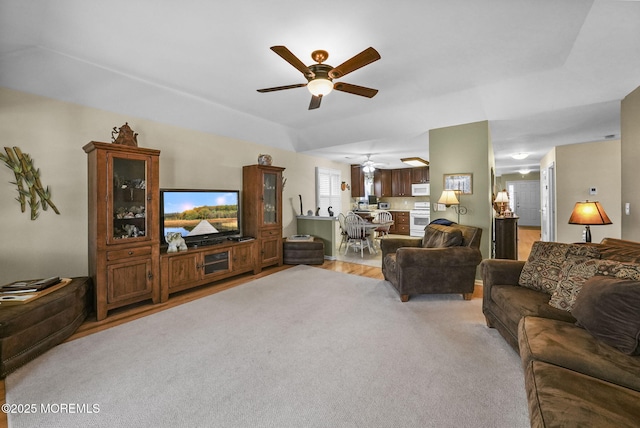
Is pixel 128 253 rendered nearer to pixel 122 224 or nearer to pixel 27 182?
pixel 122 224

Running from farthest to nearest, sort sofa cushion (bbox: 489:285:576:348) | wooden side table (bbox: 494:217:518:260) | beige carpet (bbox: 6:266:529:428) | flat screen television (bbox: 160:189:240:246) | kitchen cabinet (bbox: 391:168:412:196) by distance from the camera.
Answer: kitchen cabinet (bbox: 391:168:412:196)
wooden side table (bbox: 494:217:518:260)
flat screen television (bbox: 160:189:240:246)
sofa cushion (bbox: 489:285:576:348)
beige carpet (bbox: 6:266:529:428)

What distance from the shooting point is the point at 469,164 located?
423 cm

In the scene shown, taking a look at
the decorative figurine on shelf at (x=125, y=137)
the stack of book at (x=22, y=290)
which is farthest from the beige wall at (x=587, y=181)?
the stack of book at (x=22, y=290)

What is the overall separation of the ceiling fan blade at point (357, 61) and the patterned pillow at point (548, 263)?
2.20 meters

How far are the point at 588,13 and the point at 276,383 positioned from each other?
12.1 ft

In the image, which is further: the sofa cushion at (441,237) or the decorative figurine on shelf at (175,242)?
the decorative figurine on shelf at (175,242)

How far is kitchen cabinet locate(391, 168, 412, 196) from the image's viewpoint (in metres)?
8.95

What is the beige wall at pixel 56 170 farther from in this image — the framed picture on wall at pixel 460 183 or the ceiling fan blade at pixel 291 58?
the framed picture on wall at pixel 460 183

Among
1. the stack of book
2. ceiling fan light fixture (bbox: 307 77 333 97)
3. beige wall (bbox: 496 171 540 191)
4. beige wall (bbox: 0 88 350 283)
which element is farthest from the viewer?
beige wall (bbox: 496 171 540 191)

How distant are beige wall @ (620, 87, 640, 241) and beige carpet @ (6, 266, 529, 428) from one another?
1.92 metres

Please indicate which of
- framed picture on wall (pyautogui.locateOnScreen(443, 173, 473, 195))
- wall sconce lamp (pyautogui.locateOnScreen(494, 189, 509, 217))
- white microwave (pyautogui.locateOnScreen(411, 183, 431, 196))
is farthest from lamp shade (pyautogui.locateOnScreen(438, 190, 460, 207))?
white microwave (pyautogui.locateOnScreen(411, 183, 431, 196))

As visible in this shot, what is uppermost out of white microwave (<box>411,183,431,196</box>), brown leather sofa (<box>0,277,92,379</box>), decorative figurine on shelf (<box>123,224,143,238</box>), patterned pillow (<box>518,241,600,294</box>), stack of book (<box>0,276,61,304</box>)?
white microwave (<box>411,183,431,196</box>)

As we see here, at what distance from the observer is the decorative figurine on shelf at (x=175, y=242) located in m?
3.67

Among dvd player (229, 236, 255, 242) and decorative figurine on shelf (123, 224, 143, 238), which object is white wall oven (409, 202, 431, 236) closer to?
dvd player (229, 236, 255, 242)
